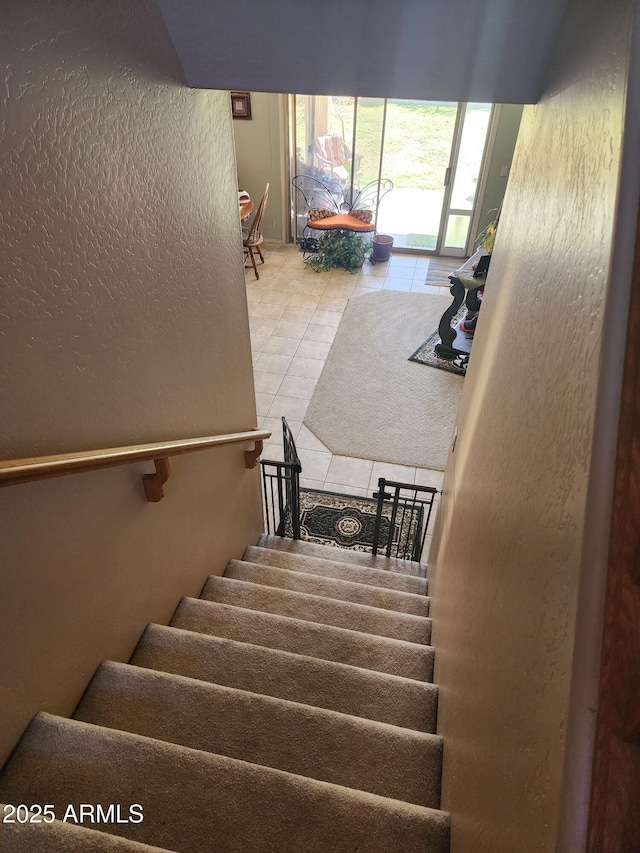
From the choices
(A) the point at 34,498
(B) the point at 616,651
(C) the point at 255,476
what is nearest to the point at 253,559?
(C) the point at 255,476

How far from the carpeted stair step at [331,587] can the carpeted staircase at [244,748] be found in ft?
1.19

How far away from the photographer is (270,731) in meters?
1.63

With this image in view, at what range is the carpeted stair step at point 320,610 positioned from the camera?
99.4 inches

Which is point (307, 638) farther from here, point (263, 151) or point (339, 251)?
point (263, 151)

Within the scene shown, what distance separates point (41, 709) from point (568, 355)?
4.92 ft

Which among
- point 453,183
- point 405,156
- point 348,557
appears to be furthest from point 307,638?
point 405,156

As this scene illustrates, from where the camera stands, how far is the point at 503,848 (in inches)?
35.1

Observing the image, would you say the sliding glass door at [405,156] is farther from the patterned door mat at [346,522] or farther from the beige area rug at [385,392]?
Answer: the patterned door mat at [346,522]

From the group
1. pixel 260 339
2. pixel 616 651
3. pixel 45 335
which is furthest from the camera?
pixel 260 339

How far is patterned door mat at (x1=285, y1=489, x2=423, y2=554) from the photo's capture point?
4.08 meters

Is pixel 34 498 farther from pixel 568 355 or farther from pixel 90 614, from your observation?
pixel 568 355

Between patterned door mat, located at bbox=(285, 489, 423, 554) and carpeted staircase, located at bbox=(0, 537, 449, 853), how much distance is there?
1600 mm

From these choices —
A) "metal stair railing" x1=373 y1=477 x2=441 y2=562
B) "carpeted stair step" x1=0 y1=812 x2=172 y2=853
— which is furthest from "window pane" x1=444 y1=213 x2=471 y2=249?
"carpeted stair step" x1=0 y1=812 x2=172 y2=853

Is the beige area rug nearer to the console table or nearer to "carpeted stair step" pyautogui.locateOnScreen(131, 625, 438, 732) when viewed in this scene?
the console table
